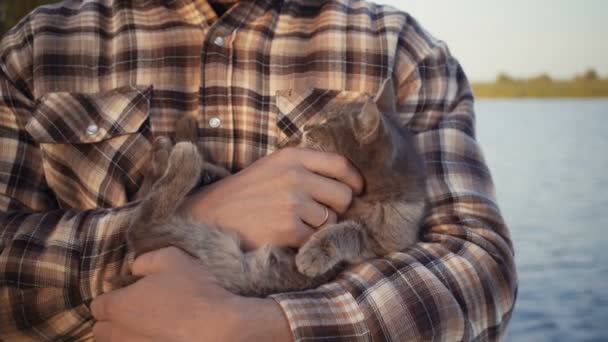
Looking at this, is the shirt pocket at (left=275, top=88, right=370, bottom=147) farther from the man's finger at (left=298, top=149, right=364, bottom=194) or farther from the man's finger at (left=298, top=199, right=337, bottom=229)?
the man's finger at (left=298, top=199, right=337, bottom=229)

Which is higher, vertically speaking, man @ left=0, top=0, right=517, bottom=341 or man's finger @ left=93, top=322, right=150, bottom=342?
man @ left=0, top=0, right=517, bottom=341

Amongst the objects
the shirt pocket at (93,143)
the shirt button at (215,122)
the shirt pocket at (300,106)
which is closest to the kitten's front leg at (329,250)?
the shirt pocket at (300,106)

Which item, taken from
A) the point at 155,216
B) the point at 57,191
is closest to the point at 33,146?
the point at 57,191

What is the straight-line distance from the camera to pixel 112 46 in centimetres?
196

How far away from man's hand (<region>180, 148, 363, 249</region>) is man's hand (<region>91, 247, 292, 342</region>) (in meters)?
0.22

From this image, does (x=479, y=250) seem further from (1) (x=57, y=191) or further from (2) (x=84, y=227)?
(1) (x=57, y=191)

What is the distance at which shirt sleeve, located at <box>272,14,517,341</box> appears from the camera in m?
1.42

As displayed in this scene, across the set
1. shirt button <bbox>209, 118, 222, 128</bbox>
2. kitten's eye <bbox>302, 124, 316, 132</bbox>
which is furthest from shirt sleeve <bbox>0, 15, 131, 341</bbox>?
kitten's eye <bbox>302, 124, 316, 132</bbox>

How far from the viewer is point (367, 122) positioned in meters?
1.69

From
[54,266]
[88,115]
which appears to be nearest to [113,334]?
[54,266]

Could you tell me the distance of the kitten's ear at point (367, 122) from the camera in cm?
166

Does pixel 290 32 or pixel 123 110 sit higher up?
pixel 290 32

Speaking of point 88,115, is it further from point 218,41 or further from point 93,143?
point 218,41

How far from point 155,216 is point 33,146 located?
1.83 ft
